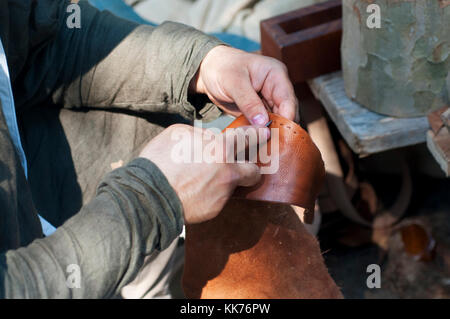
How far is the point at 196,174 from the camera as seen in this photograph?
1.07m

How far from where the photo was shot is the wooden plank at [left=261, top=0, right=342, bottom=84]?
1905 mm

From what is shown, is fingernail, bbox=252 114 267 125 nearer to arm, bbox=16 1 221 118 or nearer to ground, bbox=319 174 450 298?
arm, bbox=16 1 221 118

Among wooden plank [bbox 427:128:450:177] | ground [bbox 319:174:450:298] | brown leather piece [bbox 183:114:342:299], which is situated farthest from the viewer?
ground [bbox 319:174:450:298]

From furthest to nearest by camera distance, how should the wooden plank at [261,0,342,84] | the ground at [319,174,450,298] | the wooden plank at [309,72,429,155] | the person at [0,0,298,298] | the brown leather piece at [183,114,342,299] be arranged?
the ground at [319,174,450,298], the wooden plank at [261,0,342,84], the wooden plank at [309,72,429,155], the brown leather piece at [183,114,342,299], the person at [0,0,298,298]

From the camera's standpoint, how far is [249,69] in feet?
4.62

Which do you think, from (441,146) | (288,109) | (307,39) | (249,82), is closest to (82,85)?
(249,82)

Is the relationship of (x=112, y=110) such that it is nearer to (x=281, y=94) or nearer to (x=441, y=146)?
(x=281, y=94)

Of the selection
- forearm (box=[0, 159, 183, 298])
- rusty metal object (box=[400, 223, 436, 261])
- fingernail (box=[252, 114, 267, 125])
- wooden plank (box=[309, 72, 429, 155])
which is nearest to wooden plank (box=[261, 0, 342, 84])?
wooden plank (box=[309, 72, 429, 155])

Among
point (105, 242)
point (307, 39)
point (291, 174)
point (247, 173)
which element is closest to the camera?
point (105, 242)

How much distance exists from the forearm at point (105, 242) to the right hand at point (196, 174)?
3 centimetres

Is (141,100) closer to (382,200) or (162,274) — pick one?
(162,274)

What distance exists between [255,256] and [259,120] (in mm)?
369

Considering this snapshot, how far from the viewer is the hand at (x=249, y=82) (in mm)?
1357

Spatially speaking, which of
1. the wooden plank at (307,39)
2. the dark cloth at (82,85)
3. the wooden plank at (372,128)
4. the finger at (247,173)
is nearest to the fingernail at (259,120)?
the finger at (247,173)
